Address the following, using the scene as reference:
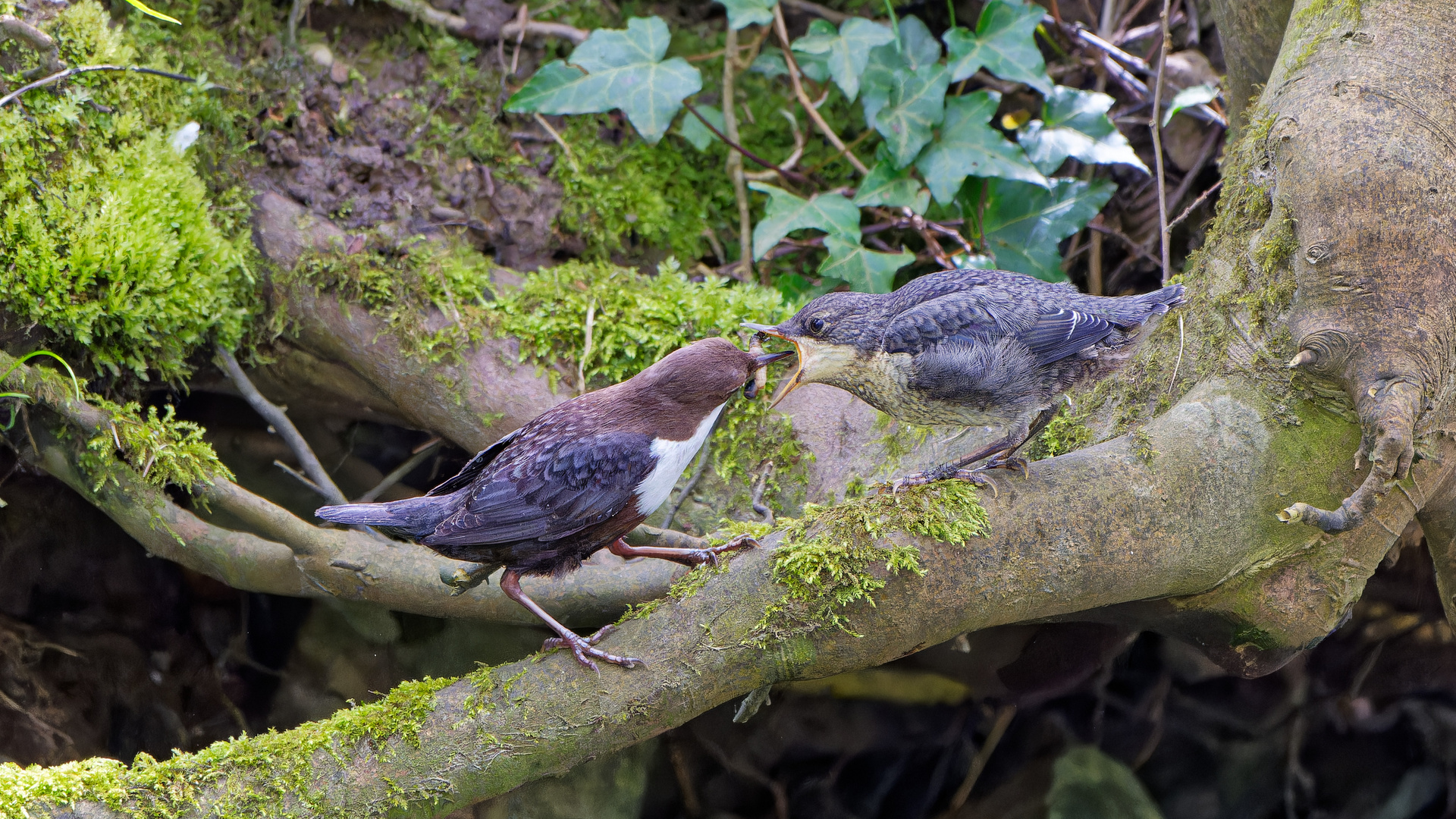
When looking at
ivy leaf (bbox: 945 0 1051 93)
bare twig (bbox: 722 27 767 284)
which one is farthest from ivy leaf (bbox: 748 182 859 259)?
ivy leaf (bbox: 945 0 1051 93)

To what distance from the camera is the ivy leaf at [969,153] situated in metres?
4.04

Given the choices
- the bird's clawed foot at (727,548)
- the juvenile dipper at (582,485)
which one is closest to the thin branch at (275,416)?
the juvenile dipper at (582,485)

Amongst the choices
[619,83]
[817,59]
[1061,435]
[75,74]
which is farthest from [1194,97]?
[75,74]

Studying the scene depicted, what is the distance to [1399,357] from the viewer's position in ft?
8.20

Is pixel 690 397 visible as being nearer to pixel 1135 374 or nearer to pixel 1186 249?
pixel 1135 374

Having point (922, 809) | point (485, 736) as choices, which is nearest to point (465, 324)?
point (485, 736)

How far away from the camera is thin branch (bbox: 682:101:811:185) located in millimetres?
4391

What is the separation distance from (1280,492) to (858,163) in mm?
2512

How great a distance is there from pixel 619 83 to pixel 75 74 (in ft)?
6.45

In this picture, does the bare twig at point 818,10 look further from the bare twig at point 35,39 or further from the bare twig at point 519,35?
the bare twig at point 35,39

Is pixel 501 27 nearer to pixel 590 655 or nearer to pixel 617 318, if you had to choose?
pixel 617 318

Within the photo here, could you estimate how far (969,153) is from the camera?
410cm

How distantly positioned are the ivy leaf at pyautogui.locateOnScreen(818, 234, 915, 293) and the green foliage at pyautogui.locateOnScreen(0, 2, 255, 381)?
7.39 ft

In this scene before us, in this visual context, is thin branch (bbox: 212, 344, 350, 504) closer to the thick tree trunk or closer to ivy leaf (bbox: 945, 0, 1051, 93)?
the thick tree trunk
